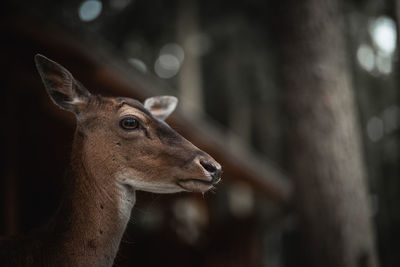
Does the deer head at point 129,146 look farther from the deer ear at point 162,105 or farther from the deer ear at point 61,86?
the deer ear at point 162,105

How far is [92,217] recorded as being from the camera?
2441mm

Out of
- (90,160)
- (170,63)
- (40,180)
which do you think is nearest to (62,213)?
(90,160)

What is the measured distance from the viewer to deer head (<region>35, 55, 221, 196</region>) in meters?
2.40

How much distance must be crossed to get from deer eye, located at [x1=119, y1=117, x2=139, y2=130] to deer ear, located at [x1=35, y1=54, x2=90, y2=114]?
331 millimetres

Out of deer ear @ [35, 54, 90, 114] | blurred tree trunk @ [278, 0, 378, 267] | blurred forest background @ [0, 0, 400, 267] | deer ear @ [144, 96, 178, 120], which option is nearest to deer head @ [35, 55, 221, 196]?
deer ear @ [35, 54, 90, 114]

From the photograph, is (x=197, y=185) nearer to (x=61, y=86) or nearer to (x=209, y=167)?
(x=209, y=167)

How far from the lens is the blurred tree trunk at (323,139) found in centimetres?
441

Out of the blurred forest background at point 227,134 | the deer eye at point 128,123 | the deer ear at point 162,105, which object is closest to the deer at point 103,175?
the deer eye at point 128,123

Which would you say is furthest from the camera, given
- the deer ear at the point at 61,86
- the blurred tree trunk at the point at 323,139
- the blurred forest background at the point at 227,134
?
the blurred tree trunk at the point at 323,139

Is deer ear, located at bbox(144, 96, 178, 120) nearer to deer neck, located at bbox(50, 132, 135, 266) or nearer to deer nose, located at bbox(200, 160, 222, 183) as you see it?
deer neck, located at bbox(50, 132, 135, 266)

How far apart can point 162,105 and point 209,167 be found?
3.48 ft

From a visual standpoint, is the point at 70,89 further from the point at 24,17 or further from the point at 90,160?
the point at 24,17

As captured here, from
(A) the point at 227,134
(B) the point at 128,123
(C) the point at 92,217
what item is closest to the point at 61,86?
(B) the point at 128,123

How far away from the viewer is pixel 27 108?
16.7 feet
